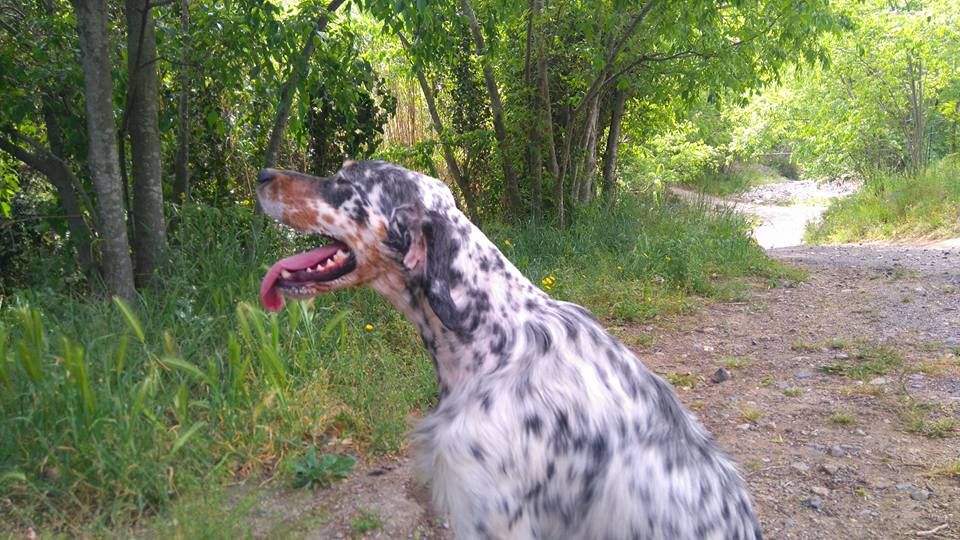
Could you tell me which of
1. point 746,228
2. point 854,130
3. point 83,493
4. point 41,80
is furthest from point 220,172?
point 854,130

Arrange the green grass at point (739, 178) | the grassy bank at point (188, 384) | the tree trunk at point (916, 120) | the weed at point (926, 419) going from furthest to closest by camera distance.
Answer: the green grass at point (739, 178) → the tree trunk at point (916, 120) → the weed at point (926, 419) → the grassy bank at point (188, 384)

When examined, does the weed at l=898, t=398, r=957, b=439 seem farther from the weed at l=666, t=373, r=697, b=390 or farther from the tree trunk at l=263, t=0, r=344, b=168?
the tree trunk at l=263, t=0, r=344, b=168

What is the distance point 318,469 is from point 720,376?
3.10 metres

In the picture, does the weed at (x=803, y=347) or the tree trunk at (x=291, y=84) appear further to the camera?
the weed at (x=803, y=347)

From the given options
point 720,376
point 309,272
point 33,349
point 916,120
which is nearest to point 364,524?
point 309,272

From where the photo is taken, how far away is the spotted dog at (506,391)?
2184mm

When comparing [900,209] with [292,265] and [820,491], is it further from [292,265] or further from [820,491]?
[292,265]

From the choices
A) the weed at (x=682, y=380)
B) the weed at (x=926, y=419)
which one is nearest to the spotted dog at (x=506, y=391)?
the weed at (x=926, y=419)

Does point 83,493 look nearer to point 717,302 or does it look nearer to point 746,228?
point 717,302

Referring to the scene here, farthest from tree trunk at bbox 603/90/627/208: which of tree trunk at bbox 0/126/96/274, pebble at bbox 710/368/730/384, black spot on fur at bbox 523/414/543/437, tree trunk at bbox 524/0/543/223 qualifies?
black spot on fur at bbox 523/414/543/437

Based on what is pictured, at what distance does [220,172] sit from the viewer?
7418 millimetres

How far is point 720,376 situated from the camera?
549cm

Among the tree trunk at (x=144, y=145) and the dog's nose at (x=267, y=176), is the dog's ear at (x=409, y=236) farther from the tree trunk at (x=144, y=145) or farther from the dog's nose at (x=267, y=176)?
the tree trunk at (x=144, y=145)

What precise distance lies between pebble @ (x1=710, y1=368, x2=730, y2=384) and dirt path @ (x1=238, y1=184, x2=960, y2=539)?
0.19ft
